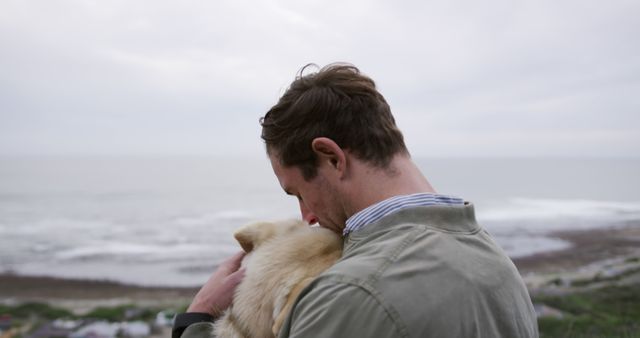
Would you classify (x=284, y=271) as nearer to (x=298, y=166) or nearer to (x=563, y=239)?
(x=298, y=166)

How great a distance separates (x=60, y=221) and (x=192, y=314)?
44.7 m

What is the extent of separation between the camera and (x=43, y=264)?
89.0 feet

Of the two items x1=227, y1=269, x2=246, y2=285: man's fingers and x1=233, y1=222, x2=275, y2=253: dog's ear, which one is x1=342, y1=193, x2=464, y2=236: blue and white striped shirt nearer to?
x1=233, y1=222, x2=275, y2=253: dog's ear

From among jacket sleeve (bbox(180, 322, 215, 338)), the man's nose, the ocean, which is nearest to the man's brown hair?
the man's nose

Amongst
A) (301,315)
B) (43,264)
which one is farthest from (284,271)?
(43,264)

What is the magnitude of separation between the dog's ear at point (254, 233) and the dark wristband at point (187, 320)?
1.16 ft

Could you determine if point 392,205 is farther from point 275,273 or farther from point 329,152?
point 275,273

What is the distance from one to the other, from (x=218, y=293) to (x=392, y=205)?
0.88 metres

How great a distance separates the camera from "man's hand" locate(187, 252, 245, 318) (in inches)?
91.9

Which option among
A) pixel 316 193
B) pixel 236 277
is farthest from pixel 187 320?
pixel 316 193

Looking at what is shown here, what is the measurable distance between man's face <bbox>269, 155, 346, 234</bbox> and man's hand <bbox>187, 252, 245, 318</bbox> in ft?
1.34

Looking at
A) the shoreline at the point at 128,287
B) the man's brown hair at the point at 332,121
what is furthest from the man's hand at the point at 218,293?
the shoreline at the point at 128,287

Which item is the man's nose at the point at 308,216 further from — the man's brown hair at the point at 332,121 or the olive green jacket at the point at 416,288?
the olive green jacket at the point at 416,288

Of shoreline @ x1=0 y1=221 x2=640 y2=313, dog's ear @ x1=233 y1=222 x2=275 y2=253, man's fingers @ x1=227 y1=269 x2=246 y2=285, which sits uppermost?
dog's ear @ x1=233 y1=222 x2=275 y2=253
